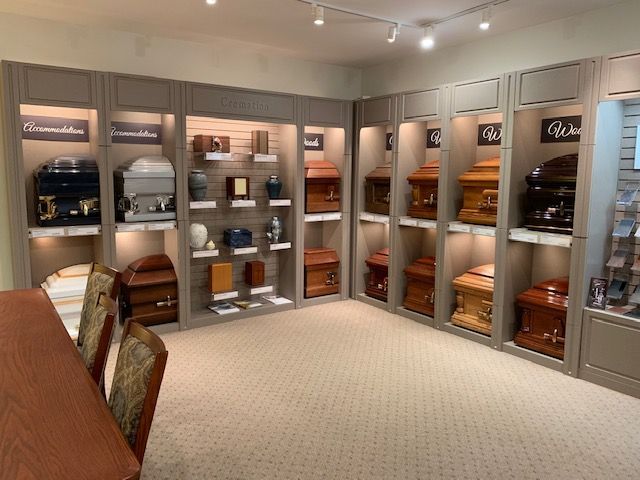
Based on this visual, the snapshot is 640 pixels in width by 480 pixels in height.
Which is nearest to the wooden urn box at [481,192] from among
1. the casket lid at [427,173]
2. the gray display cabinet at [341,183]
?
the casket lid at [427,173]

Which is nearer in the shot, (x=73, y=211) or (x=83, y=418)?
(x=83, y=418)

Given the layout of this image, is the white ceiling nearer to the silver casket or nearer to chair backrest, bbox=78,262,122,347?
the silver casket

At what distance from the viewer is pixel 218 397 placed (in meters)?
3.38

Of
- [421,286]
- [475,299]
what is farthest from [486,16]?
[421,286]

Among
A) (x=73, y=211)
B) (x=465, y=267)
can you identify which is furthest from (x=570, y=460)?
(x=73, y=211)

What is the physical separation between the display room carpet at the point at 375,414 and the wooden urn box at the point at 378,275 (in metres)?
1.03

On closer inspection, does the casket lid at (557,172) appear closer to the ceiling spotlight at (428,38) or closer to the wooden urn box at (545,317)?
the wooden urn box at (545,317)

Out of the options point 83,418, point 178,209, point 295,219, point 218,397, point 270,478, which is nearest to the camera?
point 83,418

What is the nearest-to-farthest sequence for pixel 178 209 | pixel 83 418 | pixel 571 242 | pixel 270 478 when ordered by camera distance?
pixel 83 418 < pixel 270 478 < pixel 571 242 < pixel 178 209

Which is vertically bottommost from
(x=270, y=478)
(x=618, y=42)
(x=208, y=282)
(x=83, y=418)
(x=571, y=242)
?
(x=270, y=478)

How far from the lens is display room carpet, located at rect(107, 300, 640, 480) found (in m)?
2.64

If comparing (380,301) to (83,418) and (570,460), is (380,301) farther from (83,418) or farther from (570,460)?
(83,418)

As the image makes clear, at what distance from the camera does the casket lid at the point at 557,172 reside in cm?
383

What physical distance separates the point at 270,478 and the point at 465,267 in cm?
311
